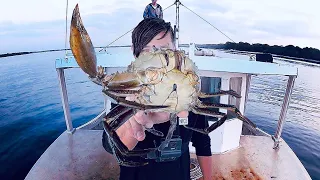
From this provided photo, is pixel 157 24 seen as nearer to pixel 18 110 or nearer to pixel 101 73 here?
pixel 101 73

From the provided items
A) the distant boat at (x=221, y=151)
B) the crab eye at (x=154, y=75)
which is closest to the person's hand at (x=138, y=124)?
the crab eye at (x=154, y=75)

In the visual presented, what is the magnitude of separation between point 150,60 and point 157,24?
1.90ft

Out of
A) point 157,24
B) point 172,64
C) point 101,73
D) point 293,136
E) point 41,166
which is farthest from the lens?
point 293,136

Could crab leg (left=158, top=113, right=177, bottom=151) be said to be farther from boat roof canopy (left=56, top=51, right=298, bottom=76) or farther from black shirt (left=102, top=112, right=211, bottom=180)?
boat roof canopy (left=56, top=51, right=298, bottom=76)

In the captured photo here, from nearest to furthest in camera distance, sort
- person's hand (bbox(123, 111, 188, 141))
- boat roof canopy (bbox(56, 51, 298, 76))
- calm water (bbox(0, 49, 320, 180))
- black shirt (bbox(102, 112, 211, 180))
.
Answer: person's hand (bbox(123, 111, 188, 141)), black shirt (bbox(102, 112, 211, 180)), boat roof canopy (bbox(56, 51, 298, 76)), calm water (bbox(0, 49, 320, 180))

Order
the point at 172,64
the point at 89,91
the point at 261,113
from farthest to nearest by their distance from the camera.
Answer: the point at 89,91, the point at 261,113, the point at 172,64

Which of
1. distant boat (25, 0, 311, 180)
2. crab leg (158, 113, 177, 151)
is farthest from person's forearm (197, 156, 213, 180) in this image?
distant boat (25, 0, 311, 180)

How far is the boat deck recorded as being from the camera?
19.5 feet

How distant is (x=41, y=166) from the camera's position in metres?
6.21

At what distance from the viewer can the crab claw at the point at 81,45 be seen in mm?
1832

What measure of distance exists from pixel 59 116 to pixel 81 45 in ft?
58.3

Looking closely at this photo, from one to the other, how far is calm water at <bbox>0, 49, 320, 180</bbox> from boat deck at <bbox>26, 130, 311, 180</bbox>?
264 centimetres

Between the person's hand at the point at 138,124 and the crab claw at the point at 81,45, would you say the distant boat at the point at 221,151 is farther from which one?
the crab claw at the point at 81,45

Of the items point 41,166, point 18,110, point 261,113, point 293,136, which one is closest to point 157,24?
point 41,166
